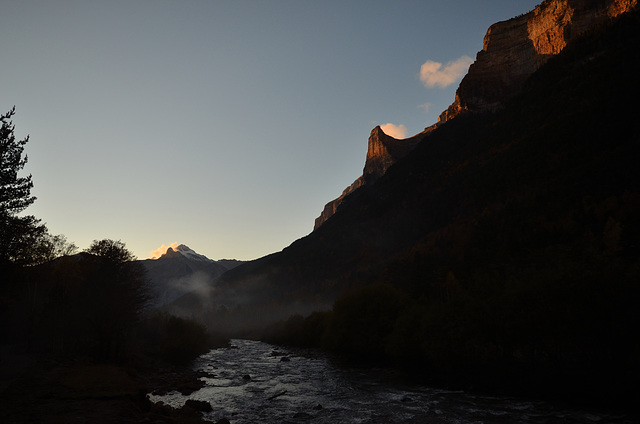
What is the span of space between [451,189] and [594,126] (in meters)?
60.9

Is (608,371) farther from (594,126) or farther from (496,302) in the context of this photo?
(594,126)

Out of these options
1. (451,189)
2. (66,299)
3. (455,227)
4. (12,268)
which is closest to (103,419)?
(12,268)

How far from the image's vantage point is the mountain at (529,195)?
242 feet

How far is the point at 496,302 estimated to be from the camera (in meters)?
38.6

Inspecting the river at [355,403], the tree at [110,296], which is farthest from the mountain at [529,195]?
the tree at [110,296]

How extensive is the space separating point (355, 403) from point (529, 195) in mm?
101054

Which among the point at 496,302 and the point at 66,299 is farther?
the point at 66,299

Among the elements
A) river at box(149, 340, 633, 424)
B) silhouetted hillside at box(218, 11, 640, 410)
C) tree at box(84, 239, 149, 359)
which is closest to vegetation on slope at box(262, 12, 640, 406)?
silhouetted hillside at box(218, 11, 640, 410)

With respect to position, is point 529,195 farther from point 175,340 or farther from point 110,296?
point 110,296

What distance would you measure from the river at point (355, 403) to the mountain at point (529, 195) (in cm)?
1375

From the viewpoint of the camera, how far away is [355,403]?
2986 centimetres

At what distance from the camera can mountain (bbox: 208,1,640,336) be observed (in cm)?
7379

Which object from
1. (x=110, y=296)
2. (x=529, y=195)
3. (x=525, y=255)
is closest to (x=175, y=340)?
(x=110, y=296)

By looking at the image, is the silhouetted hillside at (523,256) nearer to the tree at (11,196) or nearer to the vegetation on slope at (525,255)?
the vegetation on slope at (525,255)
